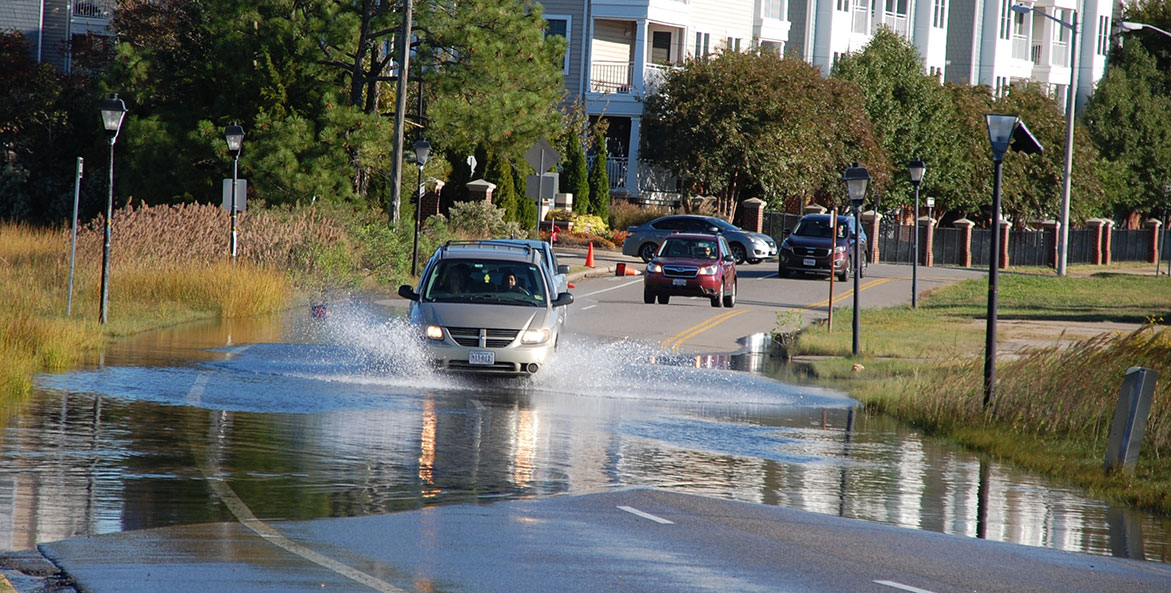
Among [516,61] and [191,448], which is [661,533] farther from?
[516,61]

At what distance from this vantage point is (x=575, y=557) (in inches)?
352

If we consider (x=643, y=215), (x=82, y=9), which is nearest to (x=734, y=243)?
(x=643, y=215)

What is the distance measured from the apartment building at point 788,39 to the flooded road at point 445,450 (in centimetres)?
3315

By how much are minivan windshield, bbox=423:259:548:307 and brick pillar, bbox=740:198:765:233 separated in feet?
122

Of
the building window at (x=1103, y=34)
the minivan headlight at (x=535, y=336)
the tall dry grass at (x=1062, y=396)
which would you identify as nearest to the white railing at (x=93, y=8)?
the minivan headlight at (x=535, y=336)

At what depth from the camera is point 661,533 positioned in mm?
9852

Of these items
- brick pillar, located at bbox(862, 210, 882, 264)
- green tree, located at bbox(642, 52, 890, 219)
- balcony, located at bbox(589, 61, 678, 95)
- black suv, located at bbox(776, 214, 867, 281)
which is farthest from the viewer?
balcony, located at bbox(589, 61, 678, 95)

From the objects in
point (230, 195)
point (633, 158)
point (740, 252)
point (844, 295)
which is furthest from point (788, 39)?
point (230, 195)

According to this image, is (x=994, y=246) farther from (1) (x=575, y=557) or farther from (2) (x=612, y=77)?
(2) (x=612, y=77)

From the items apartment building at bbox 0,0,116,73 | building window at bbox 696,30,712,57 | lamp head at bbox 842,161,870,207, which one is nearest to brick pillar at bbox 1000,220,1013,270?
building window at bbox 696,30,712,57

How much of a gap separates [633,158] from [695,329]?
3209 centimetres

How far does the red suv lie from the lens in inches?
1232

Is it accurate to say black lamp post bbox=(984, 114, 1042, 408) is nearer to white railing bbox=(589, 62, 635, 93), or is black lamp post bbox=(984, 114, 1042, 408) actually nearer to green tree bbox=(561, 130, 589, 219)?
green tree bbox=(561, 130, 589, 219)

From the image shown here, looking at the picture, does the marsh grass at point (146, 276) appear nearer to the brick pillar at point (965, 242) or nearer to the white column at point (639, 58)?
the white column at point (639, 58)
